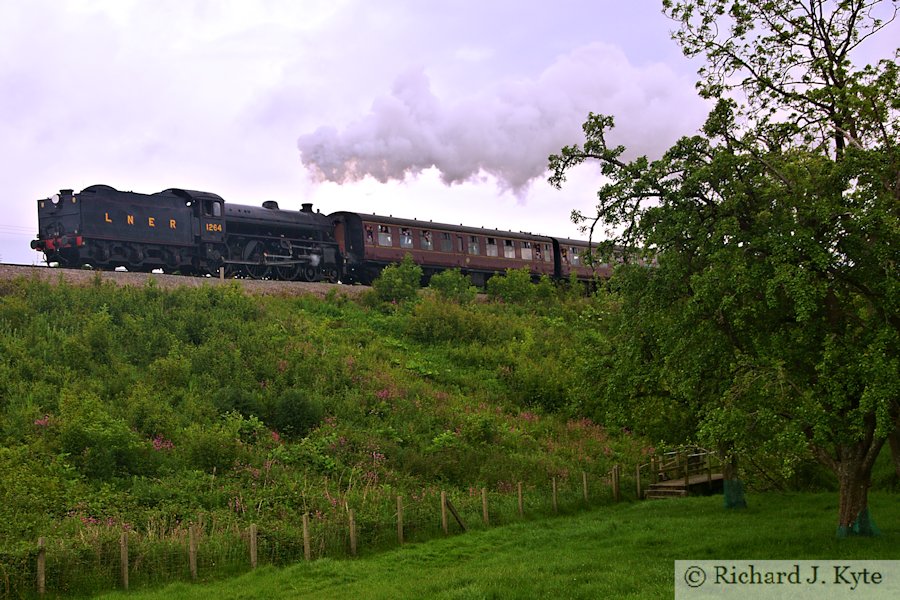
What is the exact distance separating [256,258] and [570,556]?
28.9m

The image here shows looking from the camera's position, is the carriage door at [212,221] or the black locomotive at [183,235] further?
the carriage door at [212,221]

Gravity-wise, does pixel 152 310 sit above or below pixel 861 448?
above

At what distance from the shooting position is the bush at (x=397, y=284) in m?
42.1

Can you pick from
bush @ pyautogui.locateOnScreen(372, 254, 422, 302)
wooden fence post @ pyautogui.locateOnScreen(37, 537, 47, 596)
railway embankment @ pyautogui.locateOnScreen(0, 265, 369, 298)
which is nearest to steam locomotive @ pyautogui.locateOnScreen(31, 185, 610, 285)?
railway embankment @ pyautogui.locateOnScreen(0, 265, 369, 298)

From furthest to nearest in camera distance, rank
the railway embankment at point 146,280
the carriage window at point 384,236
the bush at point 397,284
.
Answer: the carriage window at point 384,236 → the bush at point 397,284 → the railway embankment at point 146,280

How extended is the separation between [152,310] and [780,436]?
2458cm

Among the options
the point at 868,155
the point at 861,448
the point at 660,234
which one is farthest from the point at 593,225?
the point at 861,448

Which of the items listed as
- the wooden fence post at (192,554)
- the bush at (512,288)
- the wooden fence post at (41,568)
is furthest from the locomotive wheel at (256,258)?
the wooden fence post at (41,568)

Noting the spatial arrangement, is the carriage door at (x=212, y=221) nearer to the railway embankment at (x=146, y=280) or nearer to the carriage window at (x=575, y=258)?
the railway embankment at (x=146, y=280)

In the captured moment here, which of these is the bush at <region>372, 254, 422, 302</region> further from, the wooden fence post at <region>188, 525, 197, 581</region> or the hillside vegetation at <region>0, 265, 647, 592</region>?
the wooden fence post at <region>188, 525, 197, 581</region>

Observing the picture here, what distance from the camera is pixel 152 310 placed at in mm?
31828

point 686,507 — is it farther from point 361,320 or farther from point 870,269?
point 361,320

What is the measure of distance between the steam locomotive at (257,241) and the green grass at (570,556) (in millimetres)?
13071

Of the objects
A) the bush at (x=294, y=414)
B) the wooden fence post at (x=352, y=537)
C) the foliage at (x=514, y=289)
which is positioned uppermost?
the foliage at (x=514, y=289)
